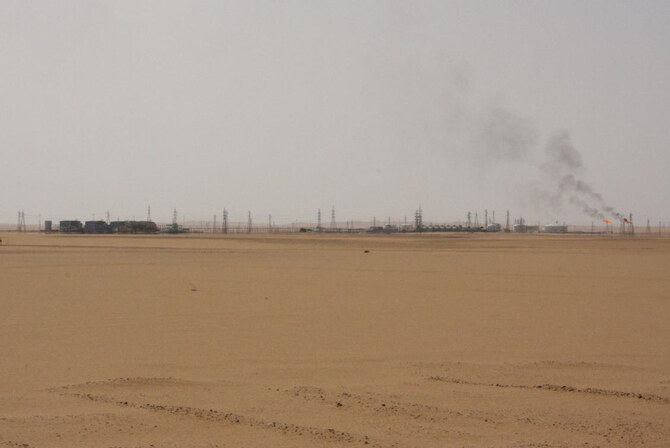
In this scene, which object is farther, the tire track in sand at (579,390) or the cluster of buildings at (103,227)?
the cluster of buildings at (103,227)

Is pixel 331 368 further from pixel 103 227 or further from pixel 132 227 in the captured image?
pixel 103 227

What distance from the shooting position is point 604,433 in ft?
17.8

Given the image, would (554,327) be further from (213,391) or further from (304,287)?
(304,287)

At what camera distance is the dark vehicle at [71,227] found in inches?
3892

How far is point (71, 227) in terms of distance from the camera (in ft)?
330

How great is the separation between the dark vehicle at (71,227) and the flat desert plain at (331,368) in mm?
89814

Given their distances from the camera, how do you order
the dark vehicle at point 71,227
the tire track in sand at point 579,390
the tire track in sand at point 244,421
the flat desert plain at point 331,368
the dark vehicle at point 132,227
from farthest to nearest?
1. the dark vehicle at point 132,227
2. the dark vehicle at point 71,227
3. the tire track in sand at point 579,390
4. the flat desert plain at point 331,368
5. the tire track in sand at point 244,421

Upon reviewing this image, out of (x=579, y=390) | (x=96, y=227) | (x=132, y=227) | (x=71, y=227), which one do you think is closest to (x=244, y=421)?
(x=579, y=390)

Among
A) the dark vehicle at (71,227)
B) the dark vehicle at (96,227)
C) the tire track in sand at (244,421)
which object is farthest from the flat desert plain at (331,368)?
the dark vehicle at (96,227)

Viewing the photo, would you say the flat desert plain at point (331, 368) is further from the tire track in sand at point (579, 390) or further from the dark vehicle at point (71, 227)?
the dark vehicle at point (71, 227)

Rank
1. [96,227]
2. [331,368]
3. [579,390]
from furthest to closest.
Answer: [96,227] < [331,368] < [579,390]

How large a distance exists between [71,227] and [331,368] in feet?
333

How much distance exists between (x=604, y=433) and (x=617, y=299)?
944 centimetres

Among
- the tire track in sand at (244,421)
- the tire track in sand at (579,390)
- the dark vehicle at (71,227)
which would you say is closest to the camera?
the tire track in sand at (244,421)
